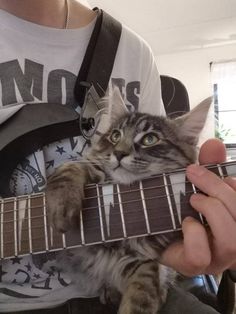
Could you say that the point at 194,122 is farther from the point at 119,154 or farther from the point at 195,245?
the point at 195,245

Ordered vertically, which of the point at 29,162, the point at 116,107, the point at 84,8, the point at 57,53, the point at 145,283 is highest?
the point at 84,8

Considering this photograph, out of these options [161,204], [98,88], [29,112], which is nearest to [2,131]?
[29,112]

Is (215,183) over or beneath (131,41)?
beneath

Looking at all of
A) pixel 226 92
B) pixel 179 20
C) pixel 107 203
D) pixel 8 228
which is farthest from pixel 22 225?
pixel 226 92

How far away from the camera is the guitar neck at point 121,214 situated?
55cm

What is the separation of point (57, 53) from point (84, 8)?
0.67 ft

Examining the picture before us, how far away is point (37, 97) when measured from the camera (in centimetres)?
78

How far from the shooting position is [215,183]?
52cm

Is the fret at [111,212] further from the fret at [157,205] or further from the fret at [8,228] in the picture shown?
the fret at [8,228]

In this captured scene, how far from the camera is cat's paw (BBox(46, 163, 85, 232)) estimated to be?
53cm

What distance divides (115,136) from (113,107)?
103 millimetres

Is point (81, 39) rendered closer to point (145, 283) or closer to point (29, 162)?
point (29, 162)

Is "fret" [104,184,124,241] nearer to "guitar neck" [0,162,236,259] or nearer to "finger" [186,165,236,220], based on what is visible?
"guitar neck" [0,162,236,259]

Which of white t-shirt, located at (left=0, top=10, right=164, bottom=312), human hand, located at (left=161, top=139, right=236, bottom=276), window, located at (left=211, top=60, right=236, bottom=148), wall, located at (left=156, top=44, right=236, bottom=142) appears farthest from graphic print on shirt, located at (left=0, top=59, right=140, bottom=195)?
wall, located at (left=156, top=44, right=236, bottom=142)
